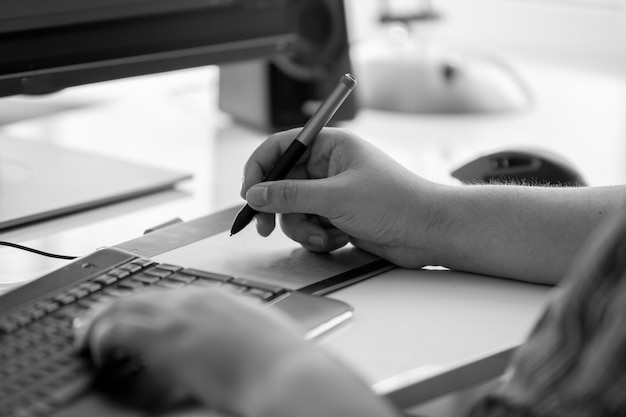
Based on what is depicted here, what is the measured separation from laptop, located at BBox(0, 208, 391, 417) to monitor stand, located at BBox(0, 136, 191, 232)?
17cm

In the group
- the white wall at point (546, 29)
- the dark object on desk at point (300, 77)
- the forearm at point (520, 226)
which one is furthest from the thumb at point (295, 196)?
the white wall at point (546, 29)

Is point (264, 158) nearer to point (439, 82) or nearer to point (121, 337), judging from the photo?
point (121, 337)

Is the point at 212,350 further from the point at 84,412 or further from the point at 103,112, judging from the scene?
the point at 103,112

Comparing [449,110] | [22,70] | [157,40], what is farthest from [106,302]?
[449,110]

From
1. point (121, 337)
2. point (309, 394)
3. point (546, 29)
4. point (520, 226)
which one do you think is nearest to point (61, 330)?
point (121, 337)

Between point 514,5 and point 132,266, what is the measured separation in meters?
1.46

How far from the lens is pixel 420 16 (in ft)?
5.44

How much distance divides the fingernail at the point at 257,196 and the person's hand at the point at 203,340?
8.8 inches

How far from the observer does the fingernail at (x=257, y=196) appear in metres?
0.80

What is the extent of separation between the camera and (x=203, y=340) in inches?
21.6

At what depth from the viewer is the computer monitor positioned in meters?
0.98

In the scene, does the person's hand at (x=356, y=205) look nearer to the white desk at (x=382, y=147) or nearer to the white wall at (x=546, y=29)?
the white desk at (x=382, y=147)

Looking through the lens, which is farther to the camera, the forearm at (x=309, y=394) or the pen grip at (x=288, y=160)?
the pen grip at (x=288, y=160)

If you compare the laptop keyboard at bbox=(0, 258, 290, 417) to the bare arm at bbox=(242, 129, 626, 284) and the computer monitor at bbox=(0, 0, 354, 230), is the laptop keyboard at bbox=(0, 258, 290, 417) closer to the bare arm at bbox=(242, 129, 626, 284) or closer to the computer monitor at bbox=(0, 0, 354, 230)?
the bare arm at bbox=(242, 129, 626, 284)
